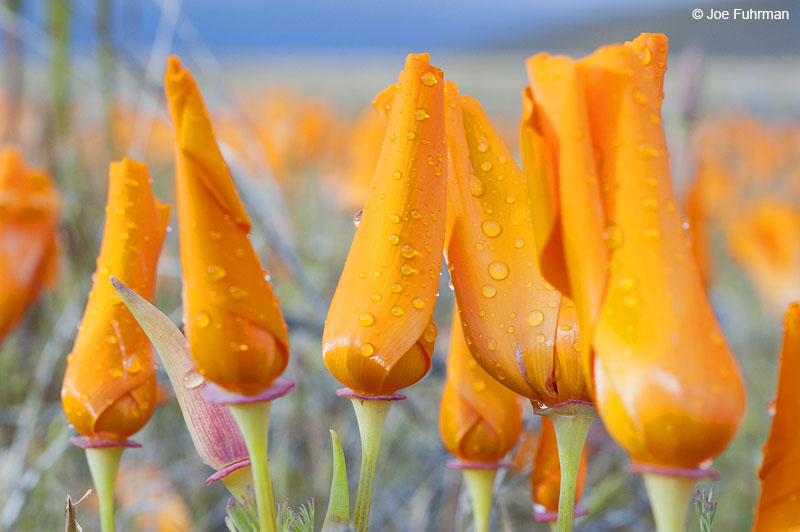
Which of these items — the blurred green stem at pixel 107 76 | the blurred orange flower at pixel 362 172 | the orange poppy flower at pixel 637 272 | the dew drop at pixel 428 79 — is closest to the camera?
the orange poppy flower at pixel 637 272

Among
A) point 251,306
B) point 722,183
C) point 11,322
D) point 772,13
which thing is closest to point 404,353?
point 251,306

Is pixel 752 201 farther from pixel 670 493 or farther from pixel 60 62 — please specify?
pixel 670 493

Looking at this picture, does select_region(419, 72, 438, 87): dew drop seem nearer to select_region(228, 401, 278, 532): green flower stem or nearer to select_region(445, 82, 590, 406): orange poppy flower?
select_region(445, 82, 590, 406): orange poppy flower

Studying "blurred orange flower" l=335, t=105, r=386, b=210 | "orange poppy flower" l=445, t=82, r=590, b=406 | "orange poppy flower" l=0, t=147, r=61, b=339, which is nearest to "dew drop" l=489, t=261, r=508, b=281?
"orange poppy flower" l=445, t=82, r=590, b=406

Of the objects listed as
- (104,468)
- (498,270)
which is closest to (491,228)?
(498,270)

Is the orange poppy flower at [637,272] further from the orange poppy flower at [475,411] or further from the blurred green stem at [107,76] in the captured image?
the blurred green stem at [107,76]

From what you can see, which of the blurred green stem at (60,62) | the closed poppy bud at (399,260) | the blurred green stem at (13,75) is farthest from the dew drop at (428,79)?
the blurred green stem at (13,75)
